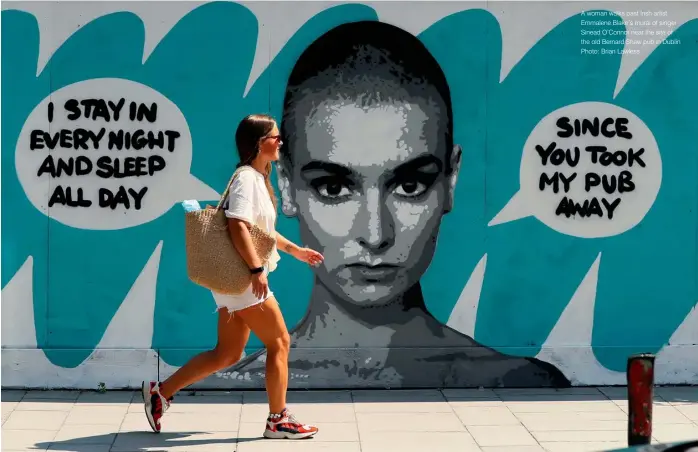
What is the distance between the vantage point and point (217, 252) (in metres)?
6.37

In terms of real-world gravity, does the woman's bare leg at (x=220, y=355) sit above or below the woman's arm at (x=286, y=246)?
below

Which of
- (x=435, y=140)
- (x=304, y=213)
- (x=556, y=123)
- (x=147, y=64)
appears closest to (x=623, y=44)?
(x=556, y=123)

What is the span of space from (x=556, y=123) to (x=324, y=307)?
2.03 metres

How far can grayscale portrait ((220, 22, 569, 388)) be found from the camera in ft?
25.7

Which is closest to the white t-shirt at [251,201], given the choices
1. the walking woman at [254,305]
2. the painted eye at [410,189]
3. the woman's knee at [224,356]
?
the walking woman at [254,305]

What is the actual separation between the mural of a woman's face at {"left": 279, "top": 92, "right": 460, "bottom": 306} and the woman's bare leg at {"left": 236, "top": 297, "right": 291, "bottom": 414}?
4.50ft

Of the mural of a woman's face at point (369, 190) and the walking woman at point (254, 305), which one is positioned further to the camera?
the mural of a woman's face at point (369, 190)

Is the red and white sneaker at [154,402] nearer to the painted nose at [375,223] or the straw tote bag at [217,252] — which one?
the straw tote bag at [217,252]

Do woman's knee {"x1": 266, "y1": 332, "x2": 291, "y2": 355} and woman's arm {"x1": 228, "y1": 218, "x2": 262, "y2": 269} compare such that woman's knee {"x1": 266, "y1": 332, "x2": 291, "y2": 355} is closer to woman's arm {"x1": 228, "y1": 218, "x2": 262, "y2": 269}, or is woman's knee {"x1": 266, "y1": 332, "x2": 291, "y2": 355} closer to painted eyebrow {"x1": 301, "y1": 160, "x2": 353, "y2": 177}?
woman's arm {"x1": 228, "y1": 218, "x2": 262, "y2": 269}

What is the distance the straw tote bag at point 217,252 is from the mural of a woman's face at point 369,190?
1.44 m

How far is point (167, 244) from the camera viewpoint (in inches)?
306

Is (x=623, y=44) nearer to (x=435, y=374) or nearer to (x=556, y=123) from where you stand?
(x=556, y=123)

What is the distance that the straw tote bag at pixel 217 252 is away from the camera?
6.34 m

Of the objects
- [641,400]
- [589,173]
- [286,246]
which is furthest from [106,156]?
[641,400]
